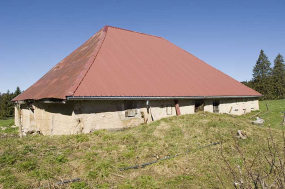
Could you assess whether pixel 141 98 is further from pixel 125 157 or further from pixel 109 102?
pixel 125 157

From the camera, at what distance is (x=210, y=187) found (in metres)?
4.64

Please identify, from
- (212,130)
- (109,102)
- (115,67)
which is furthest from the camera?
(115,67)

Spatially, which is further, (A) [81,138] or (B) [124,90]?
(B) [124,90]

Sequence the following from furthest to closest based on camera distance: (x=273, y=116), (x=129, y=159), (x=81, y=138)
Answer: (x=273, y=116)
(x=81, y=138)
(x=129, y=159)

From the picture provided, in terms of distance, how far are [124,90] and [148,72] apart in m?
3.22

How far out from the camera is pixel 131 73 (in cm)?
1149

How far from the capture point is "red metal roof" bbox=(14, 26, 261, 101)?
937 centimetres

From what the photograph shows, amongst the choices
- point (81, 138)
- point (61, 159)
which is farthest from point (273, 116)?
point (61, 159)

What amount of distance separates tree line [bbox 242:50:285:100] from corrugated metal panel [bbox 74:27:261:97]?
25.5 metres

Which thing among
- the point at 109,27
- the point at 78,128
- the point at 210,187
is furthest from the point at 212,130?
the point at 109,27

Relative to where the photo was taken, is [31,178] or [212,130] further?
[212,130]

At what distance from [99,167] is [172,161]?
2018 millimetres

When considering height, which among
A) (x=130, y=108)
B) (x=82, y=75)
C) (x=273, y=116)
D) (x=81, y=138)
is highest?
(x=82, y=75)

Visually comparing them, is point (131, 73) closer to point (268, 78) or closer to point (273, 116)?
point (273, 116)
